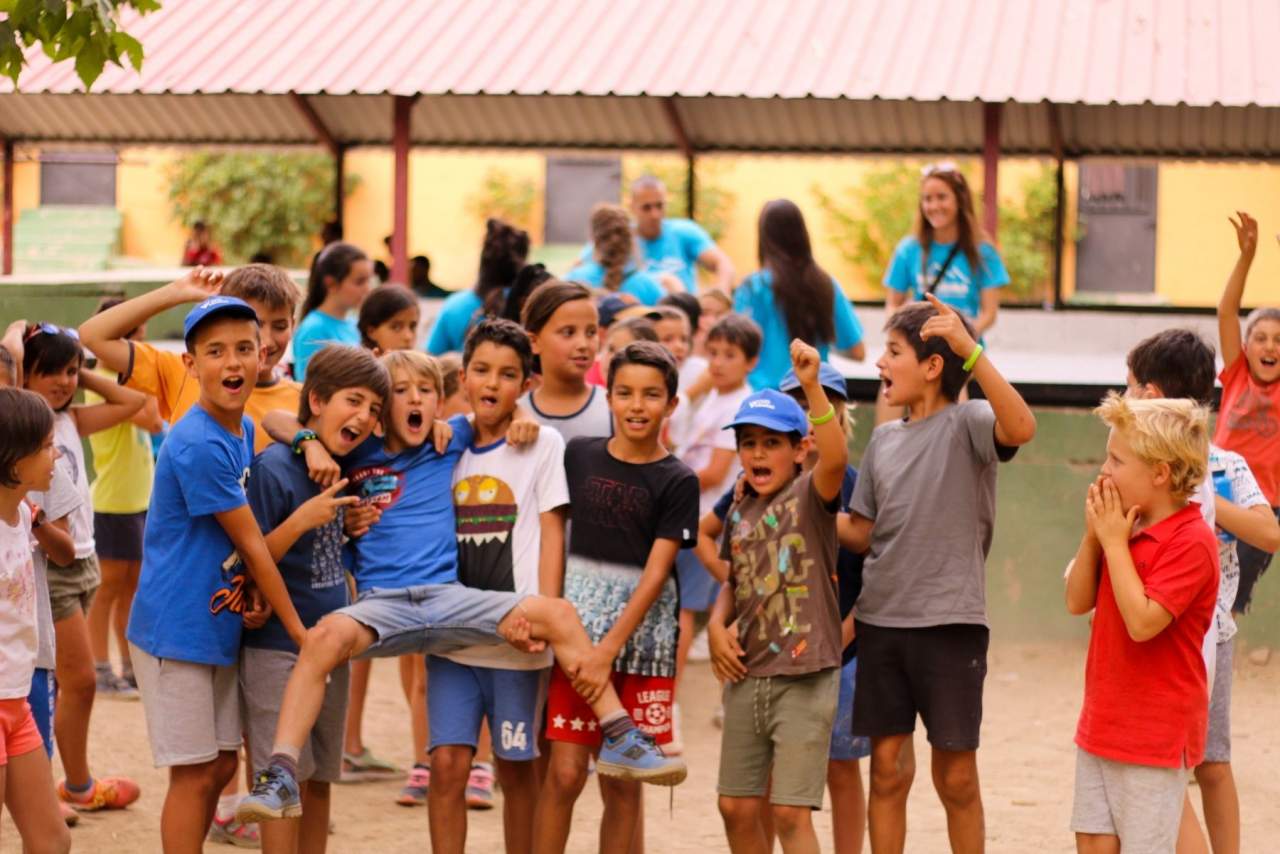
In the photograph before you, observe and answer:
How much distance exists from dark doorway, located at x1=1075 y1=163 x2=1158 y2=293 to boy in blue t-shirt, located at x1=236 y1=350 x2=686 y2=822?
765 inches

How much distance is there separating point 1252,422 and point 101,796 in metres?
4.22

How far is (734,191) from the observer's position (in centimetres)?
2452

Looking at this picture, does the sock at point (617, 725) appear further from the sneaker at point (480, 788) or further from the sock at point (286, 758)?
the sneaker at point (480, 788)

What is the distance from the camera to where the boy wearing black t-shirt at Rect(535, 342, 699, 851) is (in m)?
4.83

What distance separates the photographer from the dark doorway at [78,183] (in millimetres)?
27297

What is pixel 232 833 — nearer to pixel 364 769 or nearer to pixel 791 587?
pixel 364 769

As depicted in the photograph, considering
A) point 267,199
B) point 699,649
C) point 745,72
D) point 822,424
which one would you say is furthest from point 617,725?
point 267,199

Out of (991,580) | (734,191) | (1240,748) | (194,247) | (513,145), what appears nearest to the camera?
(1240,748)

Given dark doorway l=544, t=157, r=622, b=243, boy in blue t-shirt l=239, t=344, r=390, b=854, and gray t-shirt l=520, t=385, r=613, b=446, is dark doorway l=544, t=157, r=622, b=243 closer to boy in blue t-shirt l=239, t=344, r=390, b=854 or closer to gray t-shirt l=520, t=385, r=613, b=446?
gray t-shirt l=520, t=385, r=613, b=446

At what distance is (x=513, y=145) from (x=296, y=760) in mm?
10286

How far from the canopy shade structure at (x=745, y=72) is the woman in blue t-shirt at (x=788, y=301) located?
343 centimetres

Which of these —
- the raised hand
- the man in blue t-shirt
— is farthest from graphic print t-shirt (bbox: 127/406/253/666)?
the man in blue t-shirt

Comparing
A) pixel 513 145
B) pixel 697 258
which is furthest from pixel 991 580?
pixel 513 145

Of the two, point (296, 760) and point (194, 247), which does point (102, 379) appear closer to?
point (296, 760)
